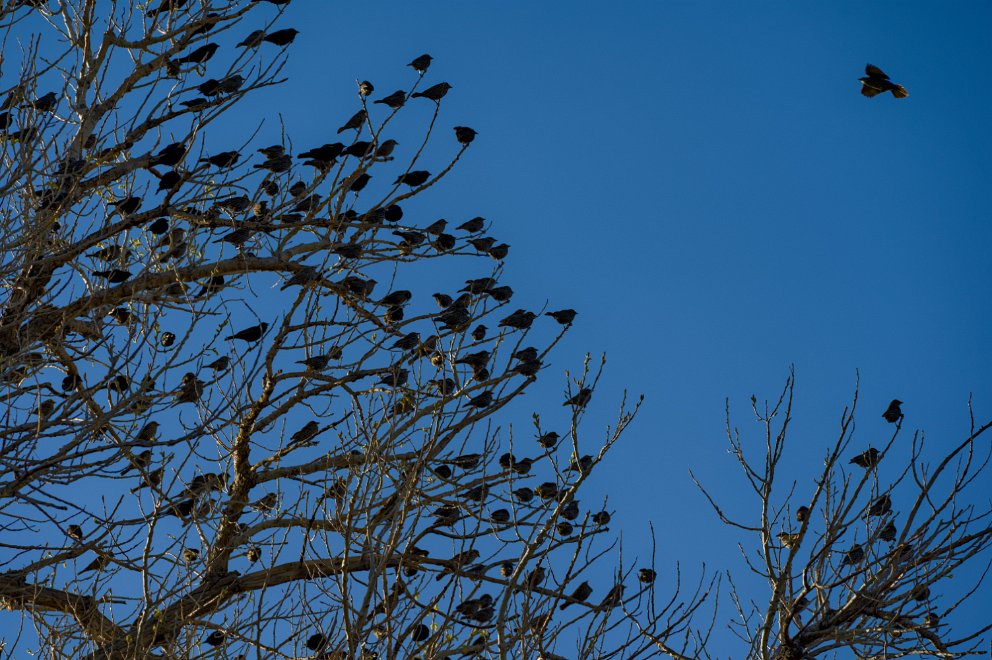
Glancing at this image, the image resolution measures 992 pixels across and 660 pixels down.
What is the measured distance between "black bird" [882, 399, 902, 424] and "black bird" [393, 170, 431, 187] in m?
4.42

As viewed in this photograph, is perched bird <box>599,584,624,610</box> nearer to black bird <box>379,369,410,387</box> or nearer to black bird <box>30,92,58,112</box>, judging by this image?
black bird <box>379,369,410,387</box>

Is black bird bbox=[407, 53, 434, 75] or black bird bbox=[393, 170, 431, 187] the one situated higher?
black bird bbox=[407, 53, 434, 75]

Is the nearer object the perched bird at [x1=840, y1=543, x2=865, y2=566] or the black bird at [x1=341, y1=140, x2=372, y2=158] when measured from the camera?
the perched bird at [x1=840, y1=543, x2=865, y2=566]

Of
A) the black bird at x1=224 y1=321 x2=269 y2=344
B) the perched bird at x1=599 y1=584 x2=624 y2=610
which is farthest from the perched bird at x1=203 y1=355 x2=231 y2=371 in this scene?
the perched bird at x1=599 y1=584 x2=624 y2=610

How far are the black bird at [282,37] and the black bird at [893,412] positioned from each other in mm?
6109

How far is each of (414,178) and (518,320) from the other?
151 centimetres

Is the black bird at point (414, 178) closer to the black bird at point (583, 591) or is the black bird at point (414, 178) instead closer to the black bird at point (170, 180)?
the black bird at point (170, 180)

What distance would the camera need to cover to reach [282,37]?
36.1ft

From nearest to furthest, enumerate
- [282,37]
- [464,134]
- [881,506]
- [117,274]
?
[881,506] < [117,274] < [282,37] < [464,134]

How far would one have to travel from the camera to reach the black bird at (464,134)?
471 inches

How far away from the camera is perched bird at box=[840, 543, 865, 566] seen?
7700 millimetres

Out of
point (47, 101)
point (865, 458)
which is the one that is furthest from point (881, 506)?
point (47, 101)

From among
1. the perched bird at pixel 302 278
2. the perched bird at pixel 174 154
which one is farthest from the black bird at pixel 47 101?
the perched bird at pixel 302 278

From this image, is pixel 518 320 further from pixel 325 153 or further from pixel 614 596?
pixel 614 596
